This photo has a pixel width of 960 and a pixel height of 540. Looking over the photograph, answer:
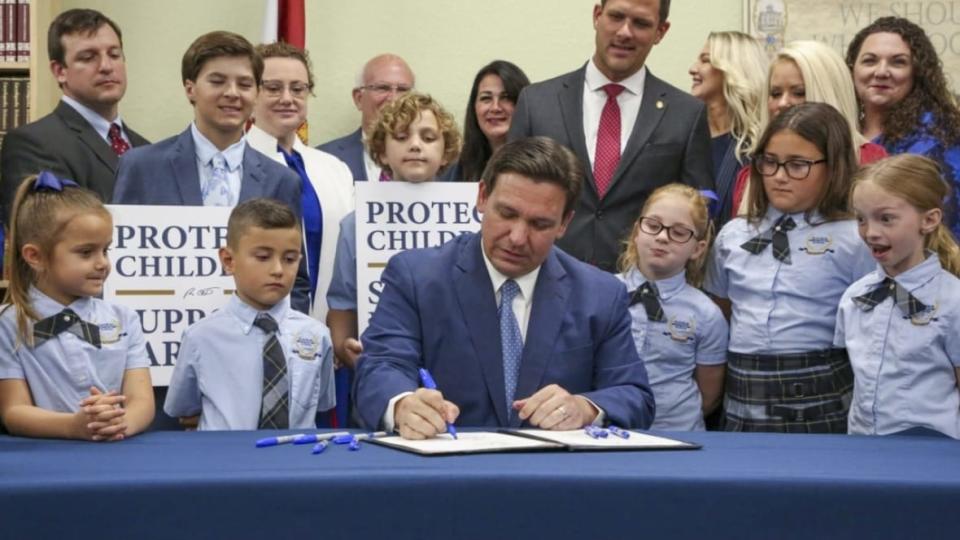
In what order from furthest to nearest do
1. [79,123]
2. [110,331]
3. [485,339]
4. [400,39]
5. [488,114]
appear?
[400,39], [488,114], [79,123], [110,331], [485,339]

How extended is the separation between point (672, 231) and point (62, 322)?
69.1 inches

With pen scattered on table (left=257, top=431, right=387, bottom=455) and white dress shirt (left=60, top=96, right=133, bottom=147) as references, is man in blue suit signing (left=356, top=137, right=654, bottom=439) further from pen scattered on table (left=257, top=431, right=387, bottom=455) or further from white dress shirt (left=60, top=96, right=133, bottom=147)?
white dress shirt (left=60, top=96, right=133, bottom=147)

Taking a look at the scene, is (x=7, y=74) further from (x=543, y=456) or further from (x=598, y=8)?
(x=543, y=456)

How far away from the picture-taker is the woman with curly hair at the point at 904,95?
4504 millimetres

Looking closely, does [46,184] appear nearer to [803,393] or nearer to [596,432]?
[596,432]

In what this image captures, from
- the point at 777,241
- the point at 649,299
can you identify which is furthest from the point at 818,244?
the point at 649,299

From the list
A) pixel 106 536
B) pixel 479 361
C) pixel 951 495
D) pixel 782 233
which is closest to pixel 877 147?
pixel 782 233

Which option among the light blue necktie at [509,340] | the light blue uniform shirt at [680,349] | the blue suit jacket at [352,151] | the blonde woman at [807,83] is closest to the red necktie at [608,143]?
the blonde woman at [807,83]

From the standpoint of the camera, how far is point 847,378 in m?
3.70

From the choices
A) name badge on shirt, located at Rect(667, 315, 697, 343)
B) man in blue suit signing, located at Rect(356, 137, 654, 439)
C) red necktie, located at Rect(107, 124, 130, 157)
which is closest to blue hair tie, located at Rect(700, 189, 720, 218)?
name badge on shirt, located at Rect(667, 315, 697, 343)

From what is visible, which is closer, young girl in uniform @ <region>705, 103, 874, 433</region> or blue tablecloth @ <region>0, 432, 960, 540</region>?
blue tablecloth @ <region>0, 432, 960, 540</region>

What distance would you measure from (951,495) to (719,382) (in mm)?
1783

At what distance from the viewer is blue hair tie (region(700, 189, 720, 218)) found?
422cm

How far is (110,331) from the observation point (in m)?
3.23
